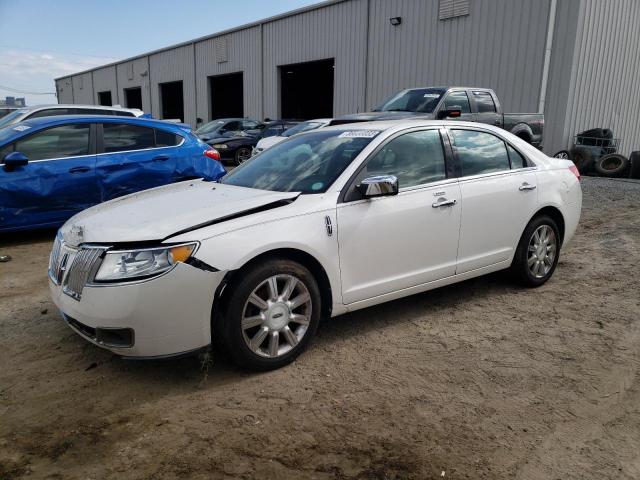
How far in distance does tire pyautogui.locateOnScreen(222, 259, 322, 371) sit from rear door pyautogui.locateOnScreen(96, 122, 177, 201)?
4313 millimetres

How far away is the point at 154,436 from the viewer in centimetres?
266

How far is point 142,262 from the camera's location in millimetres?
2961

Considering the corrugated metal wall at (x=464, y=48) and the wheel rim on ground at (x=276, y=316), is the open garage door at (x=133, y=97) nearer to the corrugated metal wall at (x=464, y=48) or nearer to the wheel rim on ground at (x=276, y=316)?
the corrugated metal wall at (x=464, y=48)

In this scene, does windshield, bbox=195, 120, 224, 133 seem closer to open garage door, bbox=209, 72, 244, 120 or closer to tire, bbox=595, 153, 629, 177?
open garage door, bbox=209, 72, 244, 120

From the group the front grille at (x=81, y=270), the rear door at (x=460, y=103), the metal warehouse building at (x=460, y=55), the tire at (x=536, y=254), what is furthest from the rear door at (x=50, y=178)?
the metal warehouse building at (x=460, y=55)

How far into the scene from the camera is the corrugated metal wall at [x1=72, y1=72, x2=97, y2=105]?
45000mm

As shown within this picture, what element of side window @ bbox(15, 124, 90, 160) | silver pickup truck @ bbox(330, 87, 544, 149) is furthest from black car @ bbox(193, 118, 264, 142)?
side window @ bbox(15, 124, 90, 160)

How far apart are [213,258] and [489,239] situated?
248cm

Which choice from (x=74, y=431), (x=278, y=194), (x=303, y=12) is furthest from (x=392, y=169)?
(x=303, y=12)

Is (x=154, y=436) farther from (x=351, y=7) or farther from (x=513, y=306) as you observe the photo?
(x=351, y=7)

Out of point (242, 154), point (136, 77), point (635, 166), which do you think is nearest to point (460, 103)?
point (635, 166)

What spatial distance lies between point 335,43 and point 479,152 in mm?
17714

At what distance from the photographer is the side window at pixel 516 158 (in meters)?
4.71

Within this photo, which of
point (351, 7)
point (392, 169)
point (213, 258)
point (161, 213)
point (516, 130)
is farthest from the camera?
point (351, 7)
